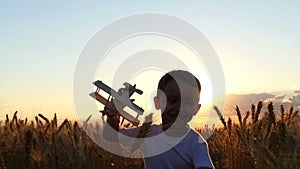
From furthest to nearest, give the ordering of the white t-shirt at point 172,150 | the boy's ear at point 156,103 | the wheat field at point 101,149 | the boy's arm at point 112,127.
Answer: the boy's arm at point 112,127
the boy's ear at point 156,103
the white t-shirt at point 172,150
the wheat field at point 101,149

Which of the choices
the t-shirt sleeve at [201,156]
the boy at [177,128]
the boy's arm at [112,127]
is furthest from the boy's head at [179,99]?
the boy's arm at [112,127]

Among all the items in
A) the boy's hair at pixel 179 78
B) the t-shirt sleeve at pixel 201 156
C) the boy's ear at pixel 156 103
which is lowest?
the t-shirt sleeve at pixel 201 156

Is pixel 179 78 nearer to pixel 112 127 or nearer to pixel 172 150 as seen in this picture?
pixel 172 150

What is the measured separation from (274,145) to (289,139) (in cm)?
32

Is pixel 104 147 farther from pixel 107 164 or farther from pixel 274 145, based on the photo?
pixel 274 145

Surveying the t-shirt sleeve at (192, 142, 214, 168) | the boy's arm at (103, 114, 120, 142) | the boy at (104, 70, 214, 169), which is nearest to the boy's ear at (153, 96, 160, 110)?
the boy at (104, 70, 214, 169)

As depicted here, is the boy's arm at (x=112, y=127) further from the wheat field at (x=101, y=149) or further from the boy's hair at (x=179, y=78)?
the boy's hair at (x=179, y=78)

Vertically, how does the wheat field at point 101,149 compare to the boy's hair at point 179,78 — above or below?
below

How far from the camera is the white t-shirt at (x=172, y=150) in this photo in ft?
7.47

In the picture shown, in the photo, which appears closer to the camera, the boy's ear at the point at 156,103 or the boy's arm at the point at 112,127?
the boy's ear at the point at 156,103

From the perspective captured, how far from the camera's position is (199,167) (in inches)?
86.1

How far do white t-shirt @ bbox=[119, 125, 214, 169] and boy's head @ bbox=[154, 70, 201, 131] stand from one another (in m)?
0.09

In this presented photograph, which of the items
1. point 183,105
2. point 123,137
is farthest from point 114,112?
point 183,105

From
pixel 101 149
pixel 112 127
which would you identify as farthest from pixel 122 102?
pixel 101 149
